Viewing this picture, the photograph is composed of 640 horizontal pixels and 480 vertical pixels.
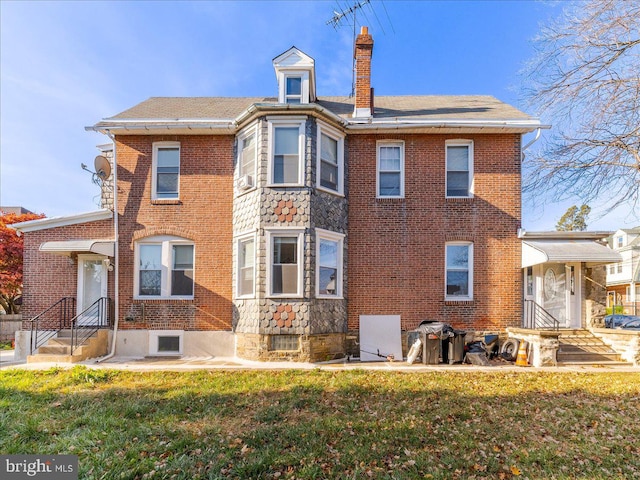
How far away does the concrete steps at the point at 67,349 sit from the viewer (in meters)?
8.94

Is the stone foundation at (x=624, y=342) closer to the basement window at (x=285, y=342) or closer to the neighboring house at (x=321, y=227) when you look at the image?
the neighboring house at (x=321, y=227)

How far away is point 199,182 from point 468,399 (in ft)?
29.8

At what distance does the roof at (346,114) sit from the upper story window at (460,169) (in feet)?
2.20

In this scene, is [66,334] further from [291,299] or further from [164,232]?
[291,299]

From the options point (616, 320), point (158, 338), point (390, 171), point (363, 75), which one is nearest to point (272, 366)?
point (158, 338)

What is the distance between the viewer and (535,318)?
10531mm

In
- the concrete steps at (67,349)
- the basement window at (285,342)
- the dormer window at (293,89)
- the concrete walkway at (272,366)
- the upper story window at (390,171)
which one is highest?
the dormer window at (293,89)

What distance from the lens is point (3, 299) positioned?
16.2 m

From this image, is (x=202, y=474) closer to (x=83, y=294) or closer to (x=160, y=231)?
(x=160, y=231)

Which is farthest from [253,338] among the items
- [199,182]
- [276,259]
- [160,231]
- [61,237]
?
[61,237]

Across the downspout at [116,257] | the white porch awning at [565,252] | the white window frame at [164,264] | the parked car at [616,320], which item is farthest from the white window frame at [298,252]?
the parked car at [616,320]

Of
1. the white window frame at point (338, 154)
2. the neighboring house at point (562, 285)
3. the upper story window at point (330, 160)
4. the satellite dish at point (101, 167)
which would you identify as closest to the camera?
the white window frame at point (338, 154)

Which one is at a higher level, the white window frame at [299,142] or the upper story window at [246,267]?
the white window frame at [299,142]

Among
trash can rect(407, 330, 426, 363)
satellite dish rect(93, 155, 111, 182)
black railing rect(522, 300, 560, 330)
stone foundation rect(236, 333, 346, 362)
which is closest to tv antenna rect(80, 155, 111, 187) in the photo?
satellite dish rect(93, 155, 111, 182)
